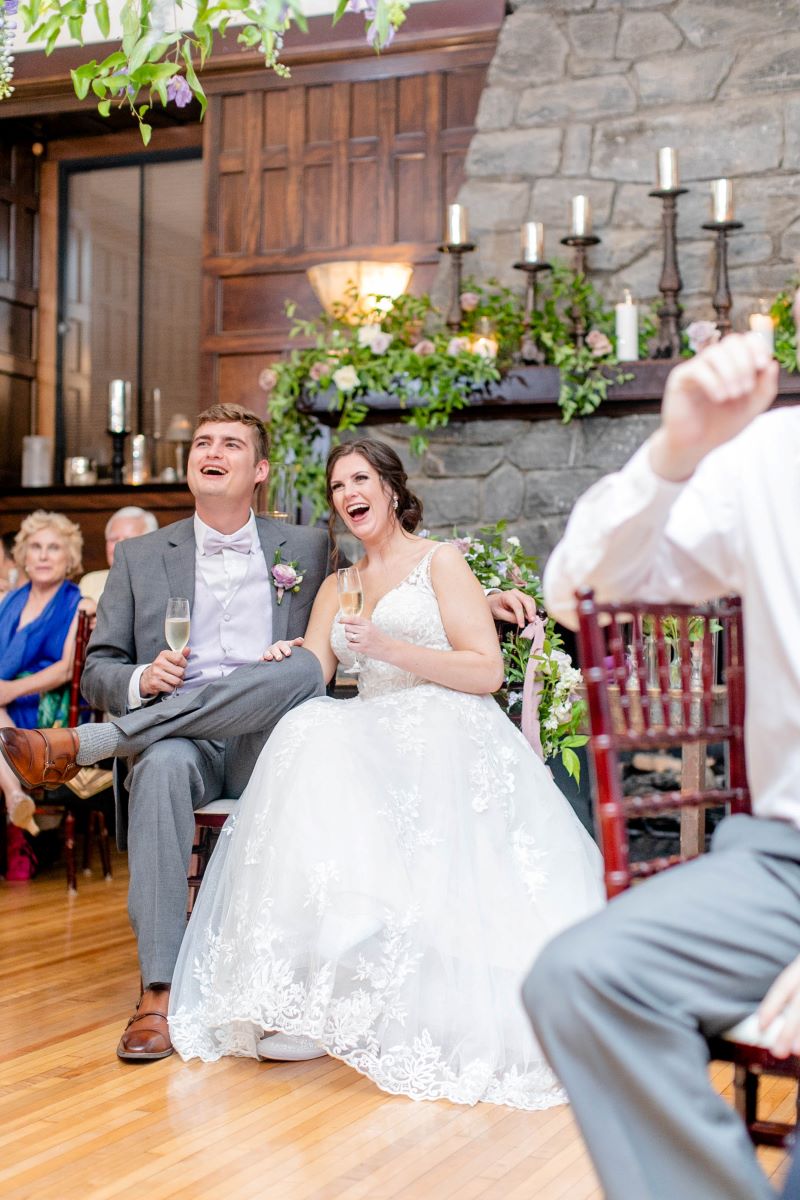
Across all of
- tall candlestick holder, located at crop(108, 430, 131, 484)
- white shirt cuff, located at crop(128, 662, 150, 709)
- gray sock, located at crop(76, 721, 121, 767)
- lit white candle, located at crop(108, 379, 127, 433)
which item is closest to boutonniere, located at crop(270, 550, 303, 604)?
white shirt cuff, located at crop(128, 662, 150, 709)

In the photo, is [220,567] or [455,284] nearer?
[220,567]

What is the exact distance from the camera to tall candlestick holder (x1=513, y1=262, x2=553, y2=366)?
18.6 ft

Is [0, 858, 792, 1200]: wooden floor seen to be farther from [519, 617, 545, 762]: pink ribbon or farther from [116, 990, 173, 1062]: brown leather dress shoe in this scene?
[519, 617, 545, 762]: pink ribbon

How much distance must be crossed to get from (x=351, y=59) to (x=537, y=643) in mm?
4452

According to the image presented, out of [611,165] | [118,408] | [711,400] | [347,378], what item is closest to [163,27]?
[711,400]

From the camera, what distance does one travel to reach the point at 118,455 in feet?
24.6

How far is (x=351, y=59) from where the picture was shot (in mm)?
6629

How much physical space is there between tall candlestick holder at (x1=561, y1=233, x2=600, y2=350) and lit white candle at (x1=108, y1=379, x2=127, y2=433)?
2886mm

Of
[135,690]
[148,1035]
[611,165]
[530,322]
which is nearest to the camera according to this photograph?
[148,1035]

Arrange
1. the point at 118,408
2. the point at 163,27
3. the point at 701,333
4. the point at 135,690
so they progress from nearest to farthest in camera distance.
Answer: the point at 163,27
the point at 135,690
the point at 701,333
the point at 118,408

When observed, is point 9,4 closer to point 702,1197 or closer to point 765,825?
point 765,825

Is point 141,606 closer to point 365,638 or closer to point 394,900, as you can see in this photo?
point 365,638

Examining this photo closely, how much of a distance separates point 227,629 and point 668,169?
3.38 meters

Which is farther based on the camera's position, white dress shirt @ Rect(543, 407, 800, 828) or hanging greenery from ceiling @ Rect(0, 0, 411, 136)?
hanging greenery from ceiling @ Rect(0, 0, 411, 136)
